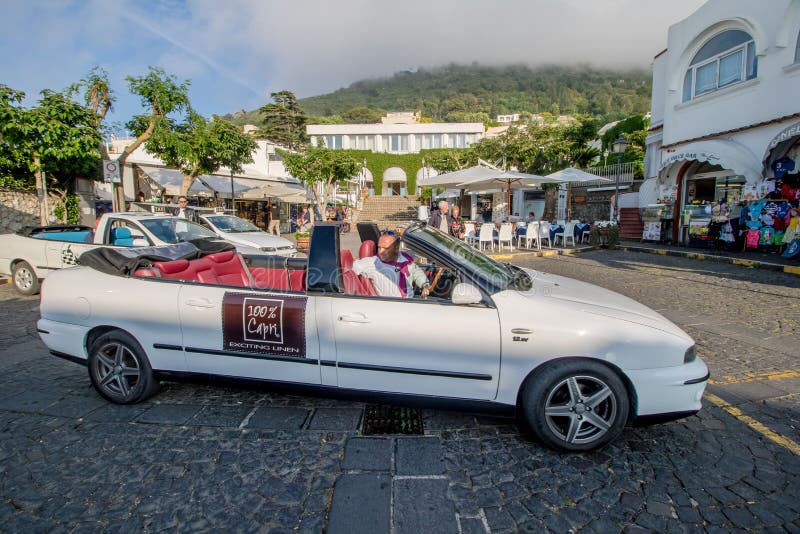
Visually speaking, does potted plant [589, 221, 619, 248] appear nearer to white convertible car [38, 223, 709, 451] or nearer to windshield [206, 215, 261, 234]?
windshield [206, 215, 261, 234]

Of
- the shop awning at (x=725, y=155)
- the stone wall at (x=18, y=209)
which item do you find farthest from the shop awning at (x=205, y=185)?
the shop awning at (x=725, y=155)

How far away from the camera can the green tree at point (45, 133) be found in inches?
405

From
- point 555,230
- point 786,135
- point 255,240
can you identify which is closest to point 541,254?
point 555,230

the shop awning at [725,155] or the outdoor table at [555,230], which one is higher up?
the shop awning at [725,155]

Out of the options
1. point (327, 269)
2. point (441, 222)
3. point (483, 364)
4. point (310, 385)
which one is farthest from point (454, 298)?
point (441, 222)

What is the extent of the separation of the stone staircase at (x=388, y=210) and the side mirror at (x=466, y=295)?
2753 centimetres

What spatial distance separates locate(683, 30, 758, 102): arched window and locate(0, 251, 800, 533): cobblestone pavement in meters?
15.4

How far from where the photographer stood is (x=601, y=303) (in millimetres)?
2887

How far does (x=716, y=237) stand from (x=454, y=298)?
51.8ft

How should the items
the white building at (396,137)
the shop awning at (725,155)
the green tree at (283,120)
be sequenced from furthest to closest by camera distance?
the green tree at (283,120)
the white building at (396,137)
the shop awning at (725,155)

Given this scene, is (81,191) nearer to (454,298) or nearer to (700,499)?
(454,298)

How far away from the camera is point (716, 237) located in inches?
555

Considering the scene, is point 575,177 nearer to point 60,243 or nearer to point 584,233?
point 584,233

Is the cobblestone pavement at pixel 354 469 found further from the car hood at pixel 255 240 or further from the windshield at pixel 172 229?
the car hood at pixel 255 240
